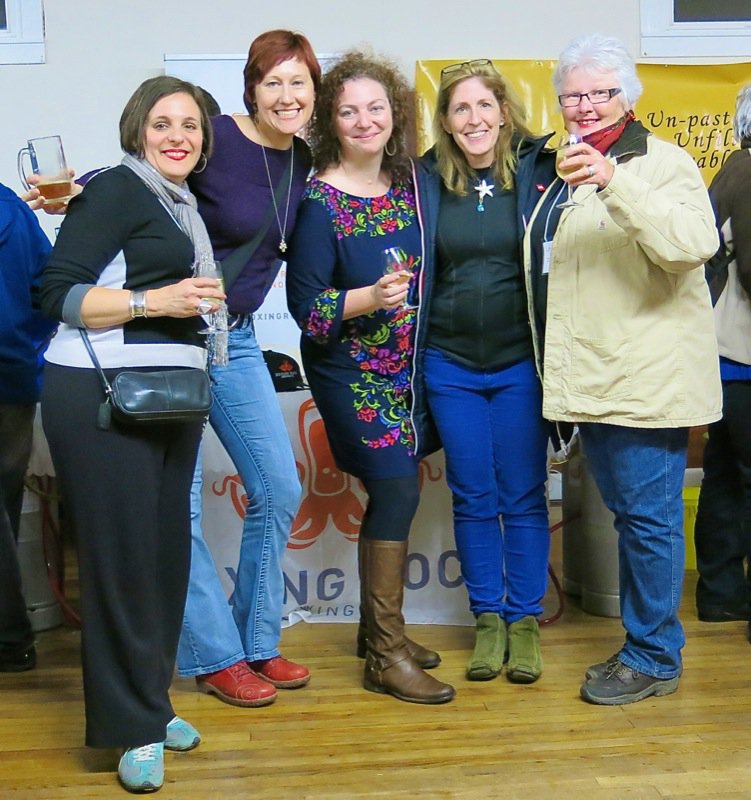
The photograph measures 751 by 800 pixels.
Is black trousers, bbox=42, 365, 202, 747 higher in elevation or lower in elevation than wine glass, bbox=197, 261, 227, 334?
lower

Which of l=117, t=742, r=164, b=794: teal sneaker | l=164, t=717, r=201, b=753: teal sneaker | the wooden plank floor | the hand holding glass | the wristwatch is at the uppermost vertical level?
the hand holding glass

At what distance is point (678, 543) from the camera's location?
253 cm

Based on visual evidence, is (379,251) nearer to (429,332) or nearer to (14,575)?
(429,332)

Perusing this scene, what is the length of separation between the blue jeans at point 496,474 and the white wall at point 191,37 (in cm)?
259

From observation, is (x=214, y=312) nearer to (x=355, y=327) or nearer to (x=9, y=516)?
(x=355, y=327)

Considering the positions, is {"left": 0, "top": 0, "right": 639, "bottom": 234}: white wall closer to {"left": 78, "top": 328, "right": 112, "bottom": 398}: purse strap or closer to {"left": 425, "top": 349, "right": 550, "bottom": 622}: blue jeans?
{"left": 425, "top": 349, "right": 550, "bottom": 622}: blue jeans

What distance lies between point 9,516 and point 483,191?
1.66m

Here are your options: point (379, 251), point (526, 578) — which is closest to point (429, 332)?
point (379, 251)

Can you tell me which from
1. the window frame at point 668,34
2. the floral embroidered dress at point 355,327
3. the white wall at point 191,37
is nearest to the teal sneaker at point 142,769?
the floral embroidered dress at point 355,327

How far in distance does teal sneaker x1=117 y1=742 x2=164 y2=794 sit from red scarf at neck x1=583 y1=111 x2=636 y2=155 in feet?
5.47

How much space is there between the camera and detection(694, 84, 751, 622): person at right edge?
2941 millimetres

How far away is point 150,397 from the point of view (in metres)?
1.98

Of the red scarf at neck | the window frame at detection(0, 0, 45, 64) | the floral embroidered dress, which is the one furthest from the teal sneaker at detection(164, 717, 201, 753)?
the window frame at detection(0, 0, 45, 64)

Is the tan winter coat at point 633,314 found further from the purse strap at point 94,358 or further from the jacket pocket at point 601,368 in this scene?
the purse strap at point 94,358
